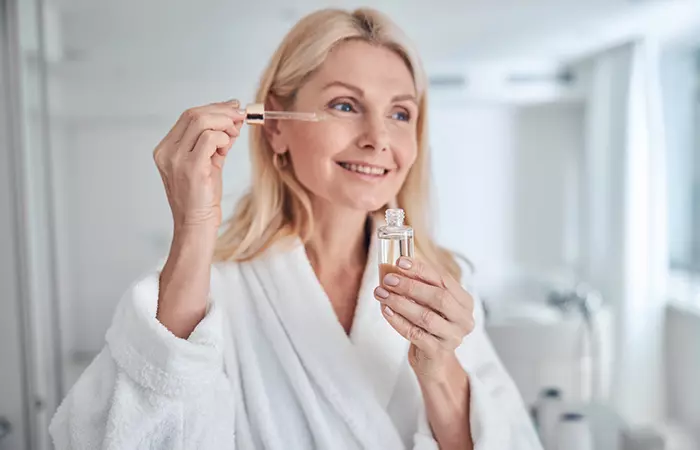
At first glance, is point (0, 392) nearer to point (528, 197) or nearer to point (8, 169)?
point (8, 169)

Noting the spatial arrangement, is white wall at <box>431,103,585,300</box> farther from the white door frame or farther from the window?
→ the white door frame

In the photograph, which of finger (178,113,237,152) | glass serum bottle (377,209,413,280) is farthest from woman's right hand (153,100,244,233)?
glass serum bottle (377,209,413,280)

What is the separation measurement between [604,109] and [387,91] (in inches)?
21.1

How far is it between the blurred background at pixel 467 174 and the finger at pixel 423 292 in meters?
0.38

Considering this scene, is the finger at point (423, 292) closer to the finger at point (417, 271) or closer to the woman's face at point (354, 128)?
the finger at point (417, 271)

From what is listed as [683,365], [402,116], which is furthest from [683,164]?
[402,116]

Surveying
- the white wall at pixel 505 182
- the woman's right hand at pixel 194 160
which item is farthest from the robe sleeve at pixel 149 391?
the white wall at pixel 505 182

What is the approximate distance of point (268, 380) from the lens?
735 millimetres

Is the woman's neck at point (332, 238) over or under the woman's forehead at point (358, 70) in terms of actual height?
under

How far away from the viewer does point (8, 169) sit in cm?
99

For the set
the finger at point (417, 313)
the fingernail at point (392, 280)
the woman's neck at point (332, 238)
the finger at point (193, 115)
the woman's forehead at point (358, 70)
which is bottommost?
the finger at point (417, 313)

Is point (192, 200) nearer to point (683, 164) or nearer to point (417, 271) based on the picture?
point (417, 271)

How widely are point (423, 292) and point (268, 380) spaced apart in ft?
0.86

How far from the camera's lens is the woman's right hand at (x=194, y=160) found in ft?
2.03
